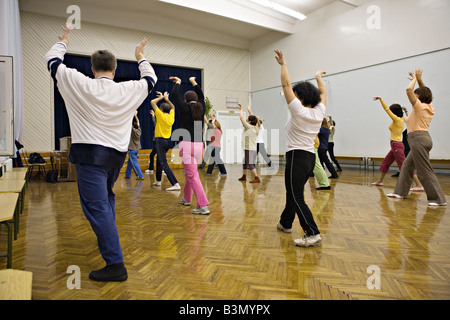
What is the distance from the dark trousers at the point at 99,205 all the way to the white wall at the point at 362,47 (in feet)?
29.4

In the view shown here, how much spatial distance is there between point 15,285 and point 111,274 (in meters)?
0.82

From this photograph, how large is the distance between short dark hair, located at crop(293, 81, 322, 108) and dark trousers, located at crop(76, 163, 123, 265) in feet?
5.55

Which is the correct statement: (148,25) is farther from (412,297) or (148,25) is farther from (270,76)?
(412,297)

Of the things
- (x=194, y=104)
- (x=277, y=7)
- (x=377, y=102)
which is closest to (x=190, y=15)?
(x=277, y=7)

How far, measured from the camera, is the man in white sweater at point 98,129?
1.92m

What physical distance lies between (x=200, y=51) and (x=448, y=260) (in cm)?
1198

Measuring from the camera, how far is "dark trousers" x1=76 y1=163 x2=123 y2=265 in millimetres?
1966

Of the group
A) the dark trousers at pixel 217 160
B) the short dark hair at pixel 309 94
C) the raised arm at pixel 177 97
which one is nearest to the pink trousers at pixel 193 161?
the raised arm at pixel 177 97

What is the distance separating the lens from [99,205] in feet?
6.53

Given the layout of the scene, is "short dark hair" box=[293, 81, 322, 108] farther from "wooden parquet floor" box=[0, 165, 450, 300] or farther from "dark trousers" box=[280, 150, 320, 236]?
"wooden parquet floor" box=[0, 165, 450, 300]

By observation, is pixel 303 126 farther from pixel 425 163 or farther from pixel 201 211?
pixel 425 163

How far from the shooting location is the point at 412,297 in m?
1.77

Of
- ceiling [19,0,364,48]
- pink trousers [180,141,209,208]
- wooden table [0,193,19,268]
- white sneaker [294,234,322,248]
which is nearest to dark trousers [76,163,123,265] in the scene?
wooden table [0,193,19,268]

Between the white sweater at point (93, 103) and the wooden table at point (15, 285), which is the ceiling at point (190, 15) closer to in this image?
the white sweater at point (93, 103)
